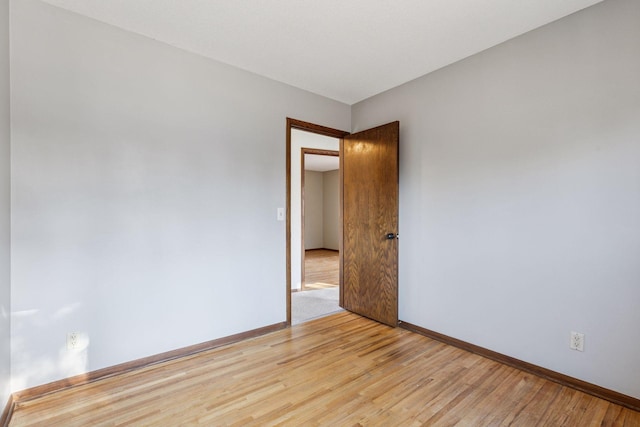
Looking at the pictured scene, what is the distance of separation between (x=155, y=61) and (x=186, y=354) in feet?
7.72

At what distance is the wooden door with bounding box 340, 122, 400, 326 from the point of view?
10.1 ft

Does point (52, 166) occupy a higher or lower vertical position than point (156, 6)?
lower

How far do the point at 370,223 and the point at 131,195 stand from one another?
7.39 ft

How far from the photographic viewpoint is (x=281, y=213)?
10.1ft

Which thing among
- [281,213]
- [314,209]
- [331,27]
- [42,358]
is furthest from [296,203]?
[314,209]

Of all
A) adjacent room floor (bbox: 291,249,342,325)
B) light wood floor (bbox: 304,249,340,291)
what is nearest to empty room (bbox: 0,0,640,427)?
adjacent room floor (bbox: 291,249,342,325)

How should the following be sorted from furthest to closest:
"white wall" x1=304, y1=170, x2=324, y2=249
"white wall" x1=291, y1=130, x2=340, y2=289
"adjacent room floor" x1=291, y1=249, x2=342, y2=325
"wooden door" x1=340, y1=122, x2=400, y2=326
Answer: "white wall" x1=304, y1=170, x2=324, y2=249
"white wall" x1=291, y1=130, x2=340, y2=289
"adjacent room floor" x1=291, y1=249, x2=342, y2=325
"wooden door" x1=340, y1=122, x2=400, y2=326

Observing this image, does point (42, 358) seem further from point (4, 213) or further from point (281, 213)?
point (281, 213)

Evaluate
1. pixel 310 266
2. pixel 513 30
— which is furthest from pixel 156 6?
pixel 310 266

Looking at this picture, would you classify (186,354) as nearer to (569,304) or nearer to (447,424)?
(447,424)

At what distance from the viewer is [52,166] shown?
1.95 m

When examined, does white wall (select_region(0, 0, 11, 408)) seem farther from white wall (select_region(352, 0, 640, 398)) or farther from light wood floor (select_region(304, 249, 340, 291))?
light wood floor (select_region(304, 249, 340, 291))

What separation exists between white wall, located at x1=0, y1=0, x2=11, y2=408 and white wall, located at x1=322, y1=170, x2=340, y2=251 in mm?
7510

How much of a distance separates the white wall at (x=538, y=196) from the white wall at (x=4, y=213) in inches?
119
